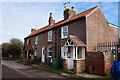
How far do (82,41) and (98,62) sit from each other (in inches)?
108

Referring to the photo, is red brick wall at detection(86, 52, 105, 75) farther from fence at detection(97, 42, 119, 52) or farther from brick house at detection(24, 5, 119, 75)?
fence at detection(97, 42, 119, 52)

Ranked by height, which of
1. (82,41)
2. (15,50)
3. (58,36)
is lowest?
(15,50)

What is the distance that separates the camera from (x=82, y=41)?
35.4ft

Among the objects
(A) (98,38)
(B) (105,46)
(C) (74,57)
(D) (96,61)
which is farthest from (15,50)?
(B) (105,46)

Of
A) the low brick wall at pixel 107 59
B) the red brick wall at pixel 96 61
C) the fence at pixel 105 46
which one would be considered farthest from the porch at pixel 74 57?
the low brick wall at pixel 107 59

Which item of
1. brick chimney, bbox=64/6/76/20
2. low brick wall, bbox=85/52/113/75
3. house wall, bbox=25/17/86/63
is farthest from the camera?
brick chimney, bbox=64/6/76/20

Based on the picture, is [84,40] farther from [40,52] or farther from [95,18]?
[40,52]

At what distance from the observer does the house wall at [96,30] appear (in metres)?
10.7

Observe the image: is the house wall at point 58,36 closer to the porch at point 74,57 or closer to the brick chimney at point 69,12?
the porch at point 74,57

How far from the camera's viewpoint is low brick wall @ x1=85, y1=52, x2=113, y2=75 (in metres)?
8.73

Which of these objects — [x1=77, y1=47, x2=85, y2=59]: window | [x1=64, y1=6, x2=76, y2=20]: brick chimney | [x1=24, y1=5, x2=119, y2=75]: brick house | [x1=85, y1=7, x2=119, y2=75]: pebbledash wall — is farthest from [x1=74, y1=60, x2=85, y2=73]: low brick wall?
[x1=64, y1=6, x2=76, y2=20]: brick chimney

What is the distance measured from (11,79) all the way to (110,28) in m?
13.5

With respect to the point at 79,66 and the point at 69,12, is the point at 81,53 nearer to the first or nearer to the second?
the point at 79,66

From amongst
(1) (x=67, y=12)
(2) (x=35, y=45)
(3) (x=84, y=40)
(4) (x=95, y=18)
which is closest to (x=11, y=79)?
(3) (x=84, y=40)
